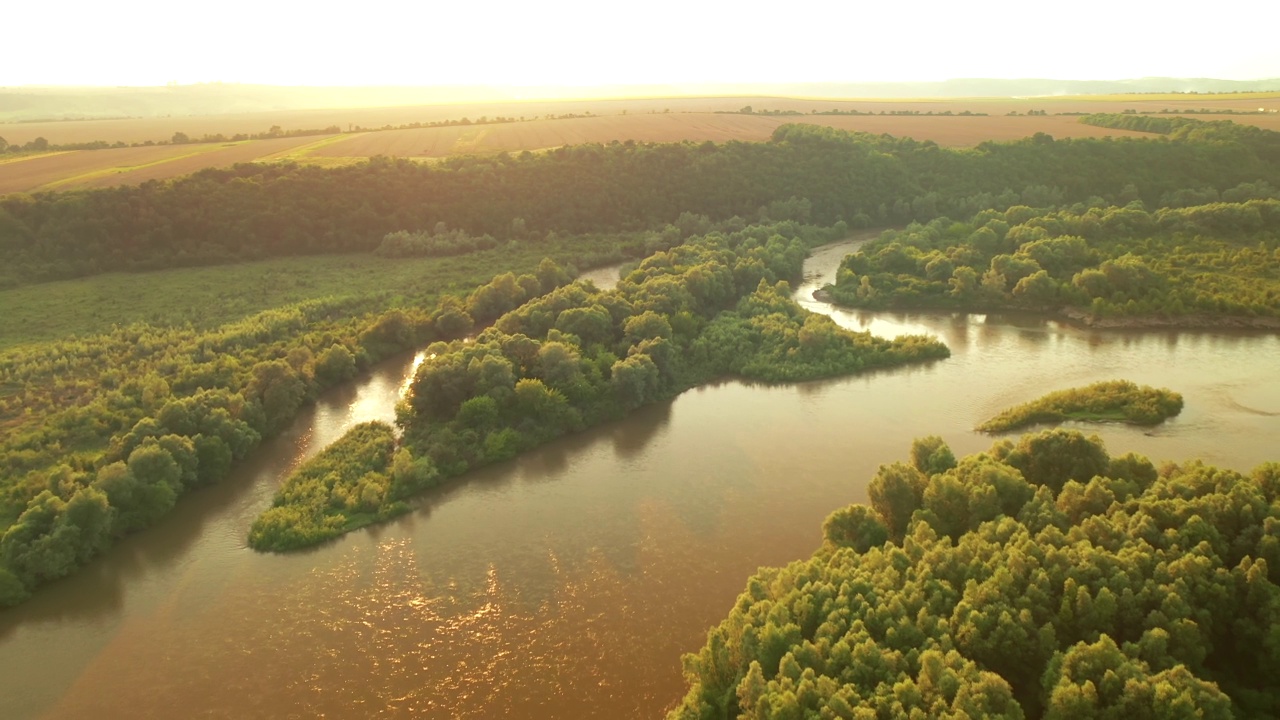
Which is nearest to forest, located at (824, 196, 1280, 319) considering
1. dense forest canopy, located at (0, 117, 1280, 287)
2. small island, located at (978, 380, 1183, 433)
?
dense forest canopy, located at (0, 117, 1280, 287)

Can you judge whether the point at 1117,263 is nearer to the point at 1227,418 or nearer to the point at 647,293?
the point at 1227,418

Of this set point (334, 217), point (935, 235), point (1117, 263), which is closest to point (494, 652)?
point (1117, 263)

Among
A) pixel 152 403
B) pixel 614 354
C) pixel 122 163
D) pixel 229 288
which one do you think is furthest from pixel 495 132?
pixel 152 403

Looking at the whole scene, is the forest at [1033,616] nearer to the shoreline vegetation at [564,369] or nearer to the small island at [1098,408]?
the small island at [1098,408]

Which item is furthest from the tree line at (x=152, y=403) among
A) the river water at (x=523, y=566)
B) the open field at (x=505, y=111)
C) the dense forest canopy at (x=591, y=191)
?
the open field at (x=505, y=111)

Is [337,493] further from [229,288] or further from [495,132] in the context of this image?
[495,132]

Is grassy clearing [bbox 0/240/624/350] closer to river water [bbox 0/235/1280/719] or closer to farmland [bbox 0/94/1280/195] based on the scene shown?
river water [bbox 0/235/1280/719]
